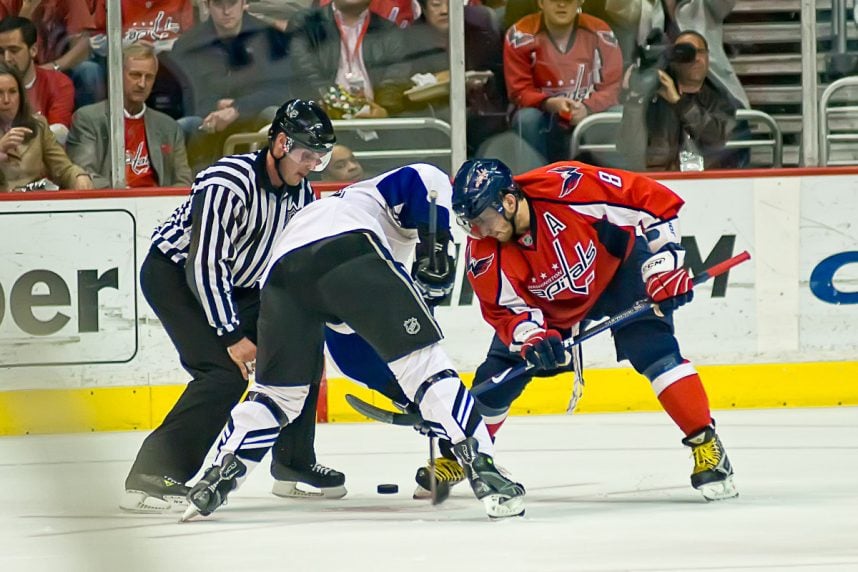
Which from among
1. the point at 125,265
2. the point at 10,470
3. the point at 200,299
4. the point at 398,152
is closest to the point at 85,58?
the point at 125,265

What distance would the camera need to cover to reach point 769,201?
6.14 meters

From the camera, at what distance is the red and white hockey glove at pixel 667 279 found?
375 cm

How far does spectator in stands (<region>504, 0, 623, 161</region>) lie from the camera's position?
629 centimetres

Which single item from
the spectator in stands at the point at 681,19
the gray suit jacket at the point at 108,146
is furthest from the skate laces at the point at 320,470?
the spectator in stands at the point at 681,19

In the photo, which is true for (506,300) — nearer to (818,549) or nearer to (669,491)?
(669,491)

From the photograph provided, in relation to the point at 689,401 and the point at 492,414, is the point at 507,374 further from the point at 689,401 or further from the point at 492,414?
the point at 689,401

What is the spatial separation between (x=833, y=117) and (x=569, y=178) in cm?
293

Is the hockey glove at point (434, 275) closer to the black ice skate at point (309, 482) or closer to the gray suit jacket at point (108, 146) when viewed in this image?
the black ice skate at point (309, 482)

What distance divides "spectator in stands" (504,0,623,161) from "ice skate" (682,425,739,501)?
2666 mm

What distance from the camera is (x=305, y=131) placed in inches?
153

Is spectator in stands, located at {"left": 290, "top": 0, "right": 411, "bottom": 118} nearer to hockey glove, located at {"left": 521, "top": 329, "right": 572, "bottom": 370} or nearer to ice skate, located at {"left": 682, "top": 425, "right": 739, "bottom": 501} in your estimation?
hockey glove, located at {"left": 521, "top": 329, "right": 572, "bottom": 370}

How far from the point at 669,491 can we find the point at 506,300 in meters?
0.75

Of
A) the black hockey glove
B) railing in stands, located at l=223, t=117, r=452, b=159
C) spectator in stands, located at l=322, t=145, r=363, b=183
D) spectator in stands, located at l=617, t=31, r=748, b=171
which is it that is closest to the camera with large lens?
spectator in stands, located at l=617, t=31, r=748, b=171

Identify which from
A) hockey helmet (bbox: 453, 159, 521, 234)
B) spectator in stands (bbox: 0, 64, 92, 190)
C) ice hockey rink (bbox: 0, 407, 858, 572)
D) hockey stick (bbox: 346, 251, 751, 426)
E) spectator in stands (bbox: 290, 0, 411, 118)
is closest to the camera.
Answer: ice hockey rink (bbox: 0, 407, 858, 572)
